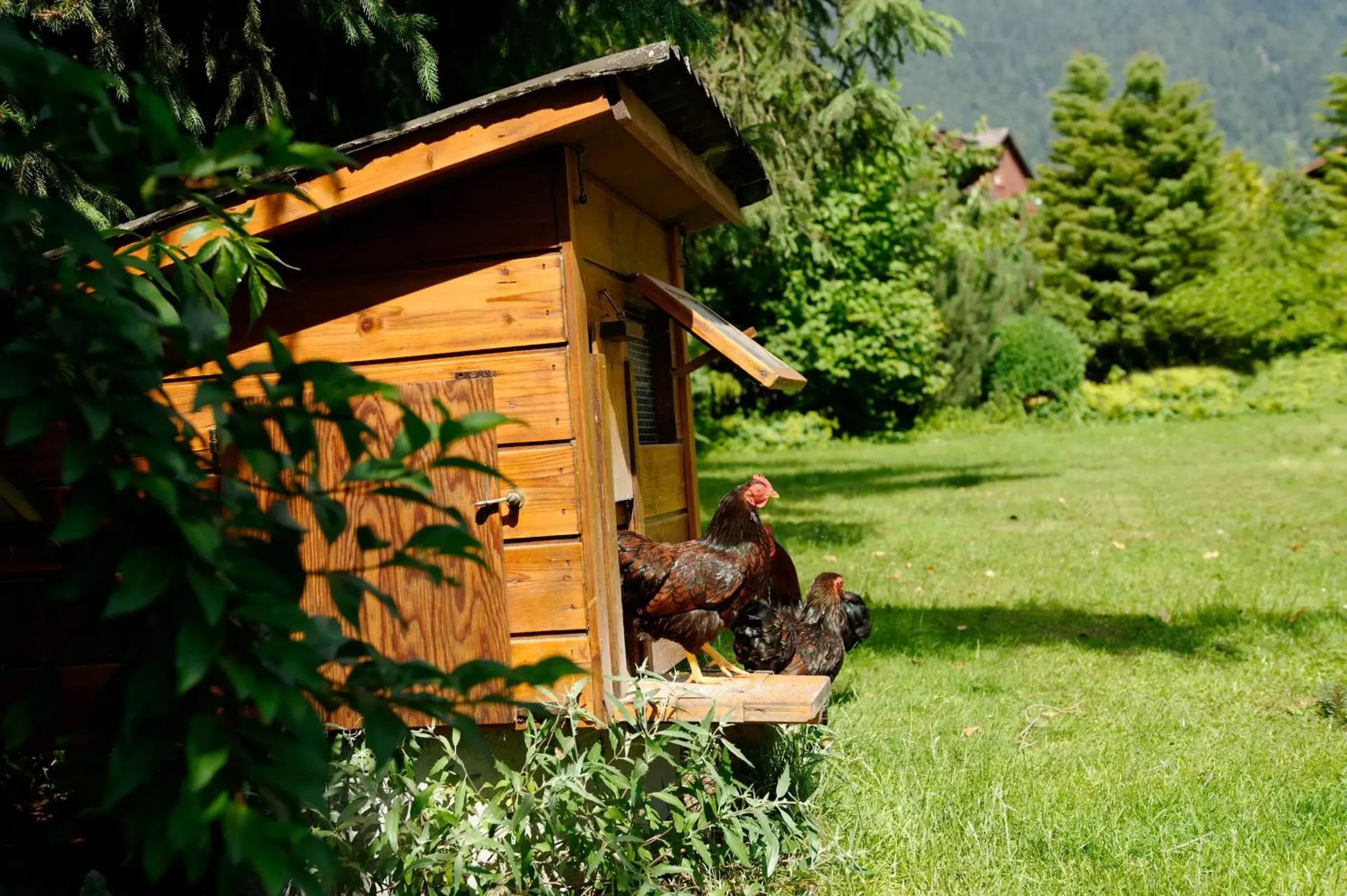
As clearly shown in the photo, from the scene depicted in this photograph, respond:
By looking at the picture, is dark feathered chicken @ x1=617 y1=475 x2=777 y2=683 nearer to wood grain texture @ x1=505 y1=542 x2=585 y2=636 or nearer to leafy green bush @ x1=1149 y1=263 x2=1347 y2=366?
wood grain texture @ x1=505 y1=542 x2=585 y2=636

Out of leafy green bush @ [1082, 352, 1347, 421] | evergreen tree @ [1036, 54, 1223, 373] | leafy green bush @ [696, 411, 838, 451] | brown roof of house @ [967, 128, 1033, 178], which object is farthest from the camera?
brown roof of house @ [967, 128, 1033, 178]

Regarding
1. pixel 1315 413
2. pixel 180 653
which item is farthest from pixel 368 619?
pixel 1315 413

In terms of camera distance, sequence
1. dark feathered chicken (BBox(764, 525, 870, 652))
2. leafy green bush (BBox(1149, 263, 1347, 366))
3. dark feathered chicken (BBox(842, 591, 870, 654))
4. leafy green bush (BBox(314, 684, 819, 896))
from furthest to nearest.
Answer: leafy green bush (BBox(1149, 263, 1347, 366)) → dark feathered chicken (BBox(842, 591, 870, 654)) → dark feathered chicken (BBox(764, 525, 870, 652)) → leafy green bush (BBox(314, 684, 819, 896))

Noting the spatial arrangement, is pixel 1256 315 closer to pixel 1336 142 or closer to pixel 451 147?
pixel 1336 142

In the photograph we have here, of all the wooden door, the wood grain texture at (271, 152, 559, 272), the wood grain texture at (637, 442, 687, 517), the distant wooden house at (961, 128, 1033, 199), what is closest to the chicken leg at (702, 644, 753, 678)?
the wood grain texture at (637, 442, 687, 517)

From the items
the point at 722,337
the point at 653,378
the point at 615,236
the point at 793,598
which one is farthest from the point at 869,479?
the point at 722,337

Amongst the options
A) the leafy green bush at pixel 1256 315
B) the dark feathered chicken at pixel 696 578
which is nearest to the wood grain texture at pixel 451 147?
the dark feathered chicken at pixel 696 578

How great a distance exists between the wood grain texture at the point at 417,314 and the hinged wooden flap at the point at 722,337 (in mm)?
817

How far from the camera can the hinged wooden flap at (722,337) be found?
4.47m

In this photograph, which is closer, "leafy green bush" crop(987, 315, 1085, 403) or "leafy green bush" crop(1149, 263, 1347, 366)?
"leafy green bush" crop(987, 315, 1085, 403)

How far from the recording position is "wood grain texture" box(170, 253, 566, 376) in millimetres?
4020

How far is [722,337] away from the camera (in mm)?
4609

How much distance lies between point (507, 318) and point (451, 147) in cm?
60

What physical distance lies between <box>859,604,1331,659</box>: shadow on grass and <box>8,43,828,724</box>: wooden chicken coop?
3.37 metres
